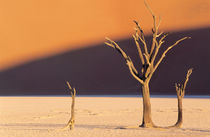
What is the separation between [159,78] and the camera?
36562 millimetres

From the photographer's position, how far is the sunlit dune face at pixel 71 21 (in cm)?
3869

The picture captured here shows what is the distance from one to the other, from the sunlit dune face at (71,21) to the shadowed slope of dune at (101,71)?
81cm

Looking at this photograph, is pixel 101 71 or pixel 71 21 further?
pixel 71 21

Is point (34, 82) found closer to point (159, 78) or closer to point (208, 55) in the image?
point (159, 78)

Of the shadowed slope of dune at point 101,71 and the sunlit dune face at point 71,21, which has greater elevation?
the sunlit dune face at point 71,21

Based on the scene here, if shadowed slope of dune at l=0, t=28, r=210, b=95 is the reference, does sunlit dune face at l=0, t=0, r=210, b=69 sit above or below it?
above

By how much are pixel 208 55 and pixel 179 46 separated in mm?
2465

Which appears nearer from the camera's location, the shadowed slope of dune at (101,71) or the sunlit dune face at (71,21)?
the shadowed slope of dune at (101,71)

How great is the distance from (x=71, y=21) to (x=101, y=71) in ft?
17.5

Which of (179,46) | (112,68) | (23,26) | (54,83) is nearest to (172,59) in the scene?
(179,46)

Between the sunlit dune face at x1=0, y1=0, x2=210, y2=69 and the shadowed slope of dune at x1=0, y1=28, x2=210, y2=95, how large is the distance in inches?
31.9

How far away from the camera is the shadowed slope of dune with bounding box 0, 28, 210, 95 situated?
118 feet

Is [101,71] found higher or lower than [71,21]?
lower

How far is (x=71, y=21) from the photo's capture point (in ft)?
133
